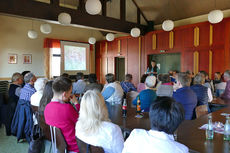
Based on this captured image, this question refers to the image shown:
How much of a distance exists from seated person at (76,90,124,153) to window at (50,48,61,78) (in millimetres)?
8253

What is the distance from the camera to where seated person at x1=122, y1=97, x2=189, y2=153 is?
1156 mm

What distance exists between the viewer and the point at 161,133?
1200 millimetres

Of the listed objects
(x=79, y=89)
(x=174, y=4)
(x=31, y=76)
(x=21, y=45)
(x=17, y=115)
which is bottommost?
(x=17, y=115)

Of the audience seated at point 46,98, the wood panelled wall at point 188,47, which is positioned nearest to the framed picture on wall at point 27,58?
the wood panelled wall at point 188,47

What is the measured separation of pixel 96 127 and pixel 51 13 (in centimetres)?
535

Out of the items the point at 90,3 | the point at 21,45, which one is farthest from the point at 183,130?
the point at 21,45

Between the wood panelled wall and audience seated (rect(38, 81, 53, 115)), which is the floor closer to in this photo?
audience seated (rect(38, 81, 53, 115))

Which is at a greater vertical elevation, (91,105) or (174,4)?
(174,4)

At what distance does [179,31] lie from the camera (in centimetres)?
766

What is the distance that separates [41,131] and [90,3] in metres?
2.95

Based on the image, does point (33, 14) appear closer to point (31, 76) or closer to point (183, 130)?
point (31, 76)

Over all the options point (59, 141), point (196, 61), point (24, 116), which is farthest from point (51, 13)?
point (196, 61)

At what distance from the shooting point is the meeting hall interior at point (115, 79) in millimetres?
1588

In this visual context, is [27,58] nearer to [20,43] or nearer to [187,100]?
[20,43]
